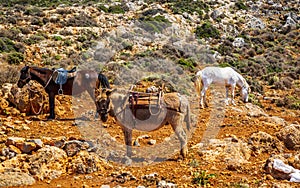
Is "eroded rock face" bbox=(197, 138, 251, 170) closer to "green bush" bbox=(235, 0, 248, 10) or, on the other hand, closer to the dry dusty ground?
the dry dusty ground

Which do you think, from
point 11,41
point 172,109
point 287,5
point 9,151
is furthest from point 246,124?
point 287,5

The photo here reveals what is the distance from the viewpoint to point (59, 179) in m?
6.13

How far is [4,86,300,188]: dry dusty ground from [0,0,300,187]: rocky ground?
0.03 metres

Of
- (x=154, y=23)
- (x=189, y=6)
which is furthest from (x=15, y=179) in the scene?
(x=189, y=6)

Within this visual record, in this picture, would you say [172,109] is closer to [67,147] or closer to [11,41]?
[67,147]

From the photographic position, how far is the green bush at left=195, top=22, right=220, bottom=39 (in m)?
34.2

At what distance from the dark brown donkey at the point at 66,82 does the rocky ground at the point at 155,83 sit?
0.42 meters

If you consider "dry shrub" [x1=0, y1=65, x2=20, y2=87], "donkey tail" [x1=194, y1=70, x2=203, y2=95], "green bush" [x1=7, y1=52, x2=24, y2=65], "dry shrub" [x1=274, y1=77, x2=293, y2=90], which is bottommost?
"dry shrub" [x1=274, y1=77, x2=293, y2=90]

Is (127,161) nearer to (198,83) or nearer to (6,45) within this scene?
(198,83)

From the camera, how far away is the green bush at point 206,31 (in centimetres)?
3416

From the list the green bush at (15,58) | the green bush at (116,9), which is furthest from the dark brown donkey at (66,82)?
the green bush at (116,9)

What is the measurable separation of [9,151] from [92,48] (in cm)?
1917

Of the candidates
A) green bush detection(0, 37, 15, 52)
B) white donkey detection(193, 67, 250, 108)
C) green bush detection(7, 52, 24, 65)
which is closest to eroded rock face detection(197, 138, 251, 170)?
white donkey detection(193, 67, 250, 108)

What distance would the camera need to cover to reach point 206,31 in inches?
1378
